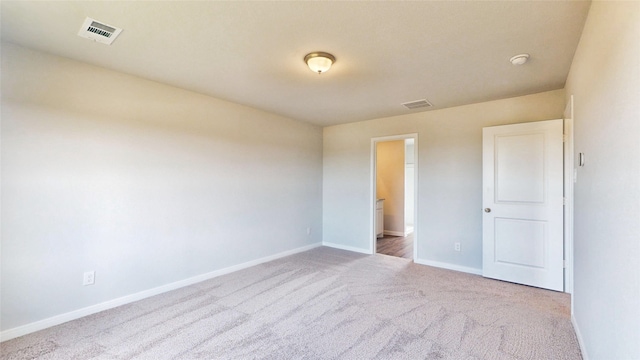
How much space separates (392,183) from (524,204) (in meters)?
3.45

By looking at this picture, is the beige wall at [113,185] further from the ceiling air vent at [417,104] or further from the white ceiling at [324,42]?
the ceiling air vent at [417,104]

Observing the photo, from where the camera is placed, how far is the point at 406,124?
442 cm

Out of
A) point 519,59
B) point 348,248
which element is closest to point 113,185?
point 348,248

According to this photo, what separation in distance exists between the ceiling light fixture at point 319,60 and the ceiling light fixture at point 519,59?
1.60 m

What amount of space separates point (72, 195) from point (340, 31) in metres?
2.72

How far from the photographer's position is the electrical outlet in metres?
2.57

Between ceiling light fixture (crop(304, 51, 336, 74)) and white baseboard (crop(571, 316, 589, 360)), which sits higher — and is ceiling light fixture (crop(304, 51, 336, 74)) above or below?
above

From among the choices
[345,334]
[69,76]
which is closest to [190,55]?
[69,76]

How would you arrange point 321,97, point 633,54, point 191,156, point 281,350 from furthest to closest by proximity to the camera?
point 321,97 < point 191,156 < point 281,350 < point 633,54

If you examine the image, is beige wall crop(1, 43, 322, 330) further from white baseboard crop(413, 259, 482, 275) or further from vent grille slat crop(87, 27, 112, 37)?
white baseboard crop(413, 259, 482, 275)

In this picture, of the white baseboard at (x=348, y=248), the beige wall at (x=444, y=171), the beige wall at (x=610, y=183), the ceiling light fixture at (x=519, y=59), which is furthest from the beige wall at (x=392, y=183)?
the beige wall at (x=610, y=183)

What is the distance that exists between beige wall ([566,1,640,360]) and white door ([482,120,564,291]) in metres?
1.25

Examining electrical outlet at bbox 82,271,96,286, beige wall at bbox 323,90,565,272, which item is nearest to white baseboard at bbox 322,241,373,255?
beige wall at bbox 323,90,565,272

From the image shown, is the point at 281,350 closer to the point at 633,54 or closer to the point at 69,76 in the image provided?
the point at 633,54
